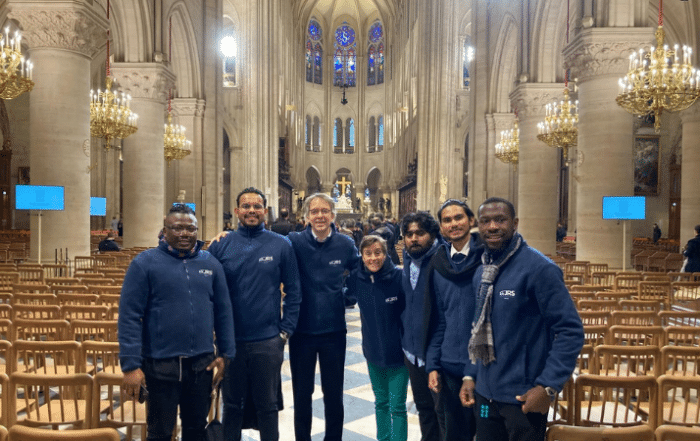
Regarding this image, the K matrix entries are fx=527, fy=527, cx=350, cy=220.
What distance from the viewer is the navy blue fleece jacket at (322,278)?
13.0ft

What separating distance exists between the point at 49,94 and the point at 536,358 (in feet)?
40.0

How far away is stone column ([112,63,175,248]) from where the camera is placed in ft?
53.8

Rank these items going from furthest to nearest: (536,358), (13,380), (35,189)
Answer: (35,189) → (13,380) → (536,358)

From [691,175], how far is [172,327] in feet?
62.6

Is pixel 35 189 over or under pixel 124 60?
under

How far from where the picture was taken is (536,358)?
2611mm

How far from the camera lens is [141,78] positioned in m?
16.3

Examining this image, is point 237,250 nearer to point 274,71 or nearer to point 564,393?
point 564,393

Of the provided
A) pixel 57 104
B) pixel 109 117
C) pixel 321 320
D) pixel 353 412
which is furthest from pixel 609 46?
pixel 109 117

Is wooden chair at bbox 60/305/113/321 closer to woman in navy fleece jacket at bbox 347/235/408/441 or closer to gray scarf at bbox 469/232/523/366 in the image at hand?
woman in navy fleece jacket at bbox 347/235/408/441

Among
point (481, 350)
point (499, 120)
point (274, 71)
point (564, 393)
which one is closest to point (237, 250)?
point (481, 350)

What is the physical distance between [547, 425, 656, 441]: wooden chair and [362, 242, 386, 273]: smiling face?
1.73m

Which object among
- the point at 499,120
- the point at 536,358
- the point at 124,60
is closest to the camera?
the point at 536,358

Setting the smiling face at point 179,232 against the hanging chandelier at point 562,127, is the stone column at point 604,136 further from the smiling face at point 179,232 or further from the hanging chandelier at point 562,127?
the smiling face at point 179,232
